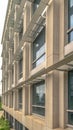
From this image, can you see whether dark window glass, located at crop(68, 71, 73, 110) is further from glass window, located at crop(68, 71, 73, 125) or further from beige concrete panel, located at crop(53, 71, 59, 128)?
beige concrete panel, located at crop(53, 71, 59, 128)

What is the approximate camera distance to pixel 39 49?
19078mm

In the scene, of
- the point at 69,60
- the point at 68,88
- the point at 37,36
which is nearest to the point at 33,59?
the point at 37,36

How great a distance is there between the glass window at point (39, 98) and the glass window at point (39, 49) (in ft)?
5.03

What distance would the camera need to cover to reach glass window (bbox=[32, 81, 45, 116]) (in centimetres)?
1790

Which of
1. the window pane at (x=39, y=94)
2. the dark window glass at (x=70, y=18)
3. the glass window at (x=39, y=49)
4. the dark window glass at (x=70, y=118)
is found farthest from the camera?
the glass window at (x=39, y=49)

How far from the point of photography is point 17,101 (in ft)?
96.5

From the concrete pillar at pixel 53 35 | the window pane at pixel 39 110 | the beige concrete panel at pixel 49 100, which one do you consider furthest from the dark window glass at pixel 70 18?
the window pane at pixel 39 110

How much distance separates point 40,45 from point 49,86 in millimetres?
5389

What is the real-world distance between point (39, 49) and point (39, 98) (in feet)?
10.7

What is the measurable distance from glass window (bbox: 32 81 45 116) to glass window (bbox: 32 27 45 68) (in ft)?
5.03

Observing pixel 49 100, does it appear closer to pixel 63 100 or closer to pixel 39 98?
pixel 63 100

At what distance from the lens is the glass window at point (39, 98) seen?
17897 mm

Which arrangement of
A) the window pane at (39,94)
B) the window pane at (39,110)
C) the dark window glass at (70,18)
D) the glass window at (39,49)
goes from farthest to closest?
1. the glass window at (39,49)
2. the window pane at (39,94)
3. the window pane at (39,110)
4. the dark window glass at (70,18)

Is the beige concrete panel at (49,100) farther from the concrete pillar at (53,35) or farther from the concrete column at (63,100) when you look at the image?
the concrete pillar at (53,35)
